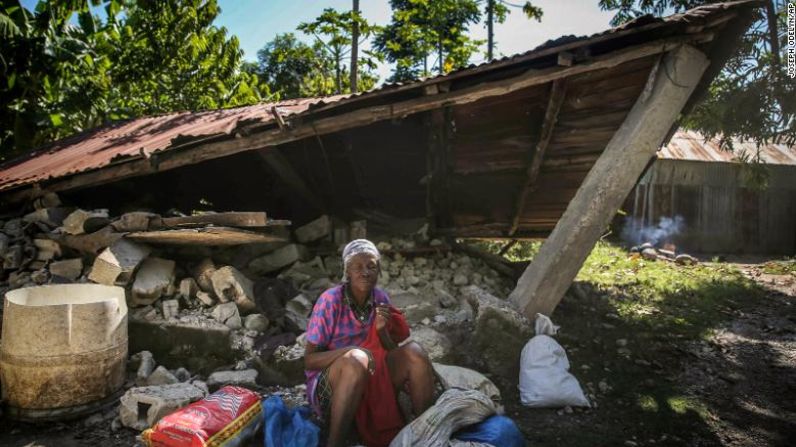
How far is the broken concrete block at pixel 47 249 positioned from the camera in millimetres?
4590

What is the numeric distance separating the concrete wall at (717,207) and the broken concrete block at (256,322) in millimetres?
13730

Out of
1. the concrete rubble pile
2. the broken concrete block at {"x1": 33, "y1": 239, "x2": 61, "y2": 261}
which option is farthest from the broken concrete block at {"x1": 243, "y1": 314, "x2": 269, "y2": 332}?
the broken concrete block at {"x1": 33, "y1": 239, "x2": 61, "y2": 261}

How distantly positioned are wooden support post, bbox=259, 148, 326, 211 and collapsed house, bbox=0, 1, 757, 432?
29mm

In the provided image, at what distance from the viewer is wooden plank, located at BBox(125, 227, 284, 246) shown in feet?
13.1

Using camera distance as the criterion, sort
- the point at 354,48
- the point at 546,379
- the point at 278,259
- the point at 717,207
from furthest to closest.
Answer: the point at 717,207 < the point at 354,48 < the point at 278,259 < the point at 546,379

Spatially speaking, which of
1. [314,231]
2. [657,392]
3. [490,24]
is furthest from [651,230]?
[314,231]

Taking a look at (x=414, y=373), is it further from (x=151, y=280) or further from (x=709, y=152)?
(x=709, y=152)

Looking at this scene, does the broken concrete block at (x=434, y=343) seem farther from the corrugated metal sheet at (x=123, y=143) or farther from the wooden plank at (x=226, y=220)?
the corrugated metal sheet at (x=123, y=143)

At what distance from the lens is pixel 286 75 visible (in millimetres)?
22828

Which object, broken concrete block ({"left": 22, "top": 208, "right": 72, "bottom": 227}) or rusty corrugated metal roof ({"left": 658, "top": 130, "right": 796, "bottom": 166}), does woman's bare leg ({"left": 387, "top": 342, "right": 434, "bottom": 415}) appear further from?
rusty corrugated metal roof ({"left": 658, "top": 130, "right": 796, "bottom": 166})

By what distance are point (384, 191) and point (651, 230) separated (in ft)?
38.8

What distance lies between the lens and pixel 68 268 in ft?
14.5

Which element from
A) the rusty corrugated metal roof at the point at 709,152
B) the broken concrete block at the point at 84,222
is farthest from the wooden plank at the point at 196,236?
the rusty corrugated metal roof at the point at 709,152

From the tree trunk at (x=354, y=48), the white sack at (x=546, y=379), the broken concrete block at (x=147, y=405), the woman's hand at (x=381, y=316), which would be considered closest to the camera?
the woman's hand at (x=381, y=316)
